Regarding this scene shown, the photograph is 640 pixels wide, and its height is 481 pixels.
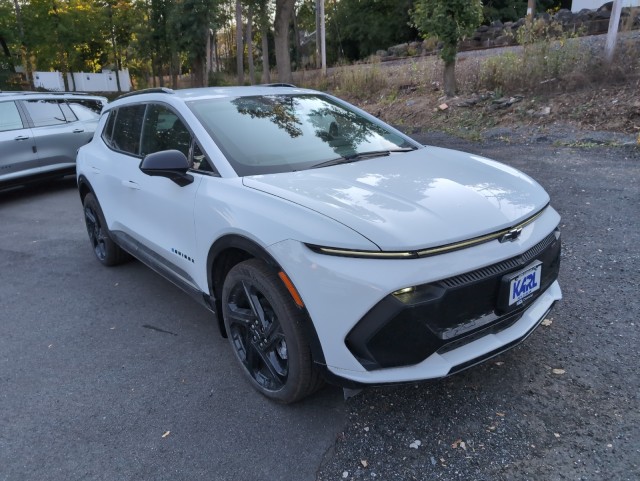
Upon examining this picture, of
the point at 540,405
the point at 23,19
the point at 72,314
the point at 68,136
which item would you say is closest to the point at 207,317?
the point at 72,314

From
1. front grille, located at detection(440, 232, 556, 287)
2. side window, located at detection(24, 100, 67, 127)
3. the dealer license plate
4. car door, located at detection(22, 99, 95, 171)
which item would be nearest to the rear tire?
front grille, located at detection(440, 232, 556, 287)

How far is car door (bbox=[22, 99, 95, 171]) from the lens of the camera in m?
8.57

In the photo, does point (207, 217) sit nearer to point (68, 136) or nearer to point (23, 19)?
point (68, 136)

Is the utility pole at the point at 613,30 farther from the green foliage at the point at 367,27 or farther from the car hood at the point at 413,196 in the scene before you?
the green foliage at the point at 367,27

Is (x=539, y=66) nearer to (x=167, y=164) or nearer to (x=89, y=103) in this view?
(x=89, y=103)

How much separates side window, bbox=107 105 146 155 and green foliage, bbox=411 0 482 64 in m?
9.03

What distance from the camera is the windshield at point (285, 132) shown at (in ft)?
10.3

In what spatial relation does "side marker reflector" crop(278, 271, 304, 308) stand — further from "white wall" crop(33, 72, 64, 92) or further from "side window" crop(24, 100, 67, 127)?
"white wall" crop(33, 72, 64, 92)

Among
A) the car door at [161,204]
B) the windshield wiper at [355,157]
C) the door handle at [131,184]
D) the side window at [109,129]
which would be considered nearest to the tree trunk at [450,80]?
the side window at [109,129]

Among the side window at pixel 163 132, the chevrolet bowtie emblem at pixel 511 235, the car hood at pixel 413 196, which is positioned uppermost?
the side window at pixel 163 132

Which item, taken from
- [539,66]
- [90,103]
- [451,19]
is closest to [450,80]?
[451,19]

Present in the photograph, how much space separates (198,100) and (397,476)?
2.74 meters

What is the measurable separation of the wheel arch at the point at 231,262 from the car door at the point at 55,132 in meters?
6.95

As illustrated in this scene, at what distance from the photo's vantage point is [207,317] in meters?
3.95
